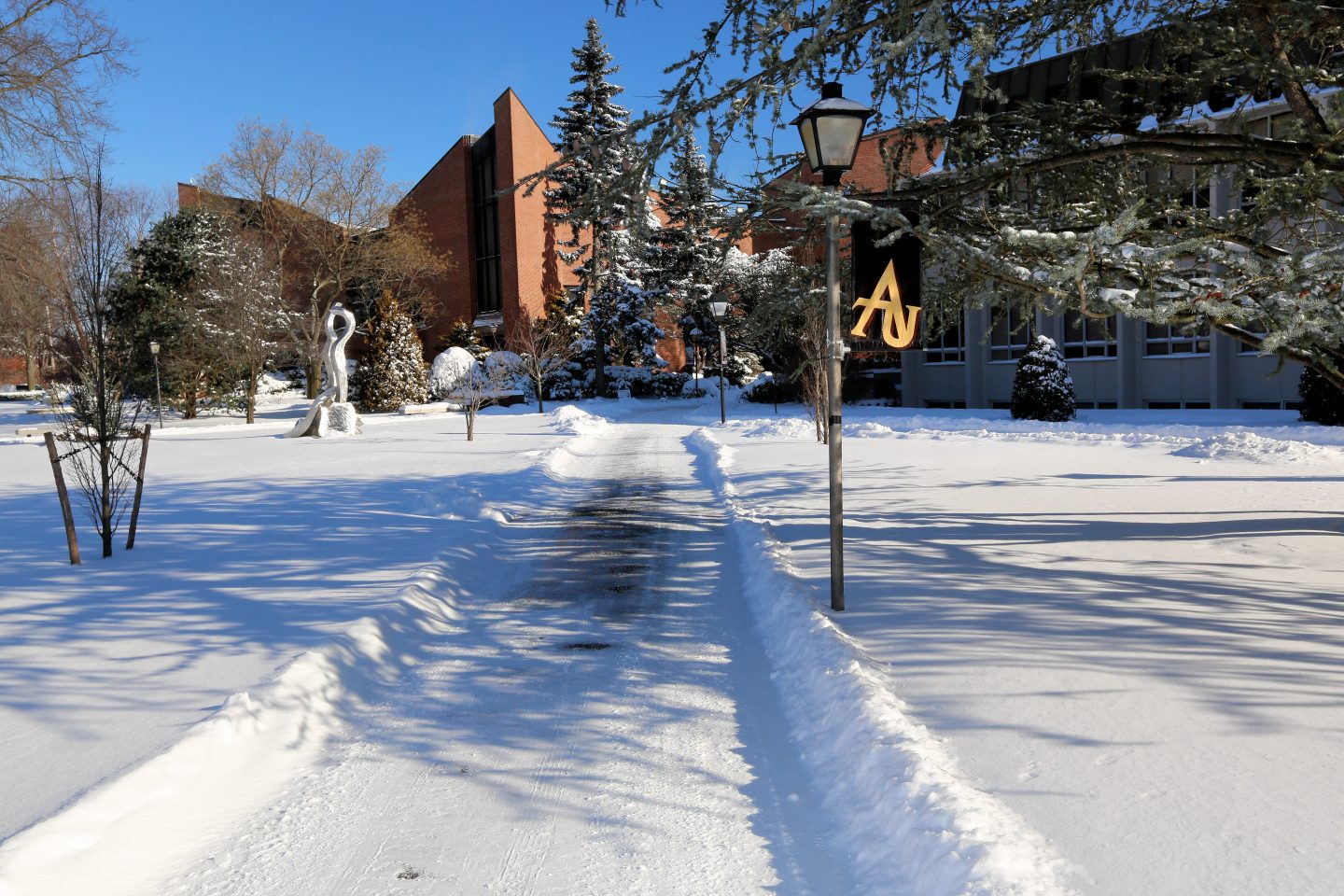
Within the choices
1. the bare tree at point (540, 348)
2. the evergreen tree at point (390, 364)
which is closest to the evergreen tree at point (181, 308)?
the evergreen tree at point (390, 364)

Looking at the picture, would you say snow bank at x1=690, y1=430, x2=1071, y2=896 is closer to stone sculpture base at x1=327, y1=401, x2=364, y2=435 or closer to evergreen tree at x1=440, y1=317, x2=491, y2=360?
stone sculpture base at x1=327, y1=401, x2=364, y2=435

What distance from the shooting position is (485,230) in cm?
4762

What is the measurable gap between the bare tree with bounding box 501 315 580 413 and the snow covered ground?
2735 centimetres

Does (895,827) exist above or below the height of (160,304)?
below

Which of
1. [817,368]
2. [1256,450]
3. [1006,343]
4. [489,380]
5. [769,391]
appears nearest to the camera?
[1256,450]

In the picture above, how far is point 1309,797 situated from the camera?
2.93 m

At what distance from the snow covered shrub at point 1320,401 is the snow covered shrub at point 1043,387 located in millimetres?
4990

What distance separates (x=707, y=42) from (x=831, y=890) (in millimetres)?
6487

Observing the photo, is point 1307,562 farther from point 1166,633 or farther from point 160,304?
point 160,304

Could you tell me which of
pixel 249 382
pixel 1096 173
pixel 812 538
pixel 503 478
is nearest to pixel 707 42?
pixel 1096 173

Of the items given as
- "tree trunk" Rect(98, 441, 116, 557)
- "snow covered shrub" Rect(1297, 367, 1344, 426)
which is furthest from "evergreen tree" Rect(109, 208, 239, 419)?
"snow covered shrub" Rect(1297, 367, 1344, 426)

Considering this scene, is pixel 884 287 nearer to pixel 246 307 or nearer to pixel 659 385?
pixel 246 307

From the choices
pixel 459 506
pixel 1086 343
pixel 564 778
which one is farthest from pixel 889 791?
pixel 1086 343

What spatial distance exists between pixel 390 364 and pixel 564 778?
38651mm
